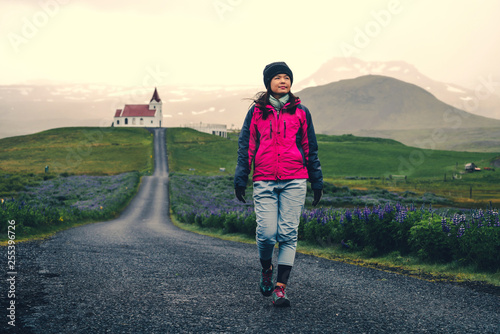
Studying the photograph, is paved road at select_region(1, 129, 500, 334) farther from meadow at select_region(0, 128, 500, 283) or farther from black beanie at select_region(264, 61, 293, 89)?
black beanie at select_region(264, 61, 293, 89)

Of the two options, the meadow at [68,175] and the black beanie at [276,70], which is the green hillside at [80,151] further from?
the black beanie at [276,70]

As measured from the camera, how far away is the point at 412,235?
895 cm

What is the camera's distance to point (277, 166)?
5.70 m

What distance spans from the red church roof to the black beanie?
432ft

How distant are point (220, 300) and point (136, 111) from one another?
135 m

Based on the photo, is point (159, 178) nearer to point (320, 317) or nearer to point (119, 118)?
point (320, 317)

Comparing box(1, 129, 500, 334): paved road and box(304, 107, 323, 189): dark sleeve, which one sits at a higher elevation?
box(304, 107, 323, 189): dark sleeve

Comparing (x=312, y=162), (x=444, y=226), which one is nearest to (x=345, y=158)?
(x=444, y=226)

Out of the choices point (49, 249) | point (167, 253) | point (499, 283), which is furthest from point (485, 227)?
point (49, 249)

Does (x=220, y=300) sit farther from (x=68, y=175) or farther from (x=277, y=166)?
(x=68, y=175)

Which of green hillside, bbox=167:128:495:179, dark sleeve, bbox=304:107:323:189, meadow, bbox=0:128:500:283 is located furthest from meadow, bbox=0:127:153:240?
dark sleeve, bbox=304:107:323:189

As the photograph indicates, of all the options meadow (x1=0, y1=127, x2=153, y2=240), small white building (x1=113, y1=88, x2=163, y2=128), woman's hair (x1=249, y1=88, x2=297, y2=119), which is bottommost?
meadow (x1=0, y1=127, x2=153, y2=240)

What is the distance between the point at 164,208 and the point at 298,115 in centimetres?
3161

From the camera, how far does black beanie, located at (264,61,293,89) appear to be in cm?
607
